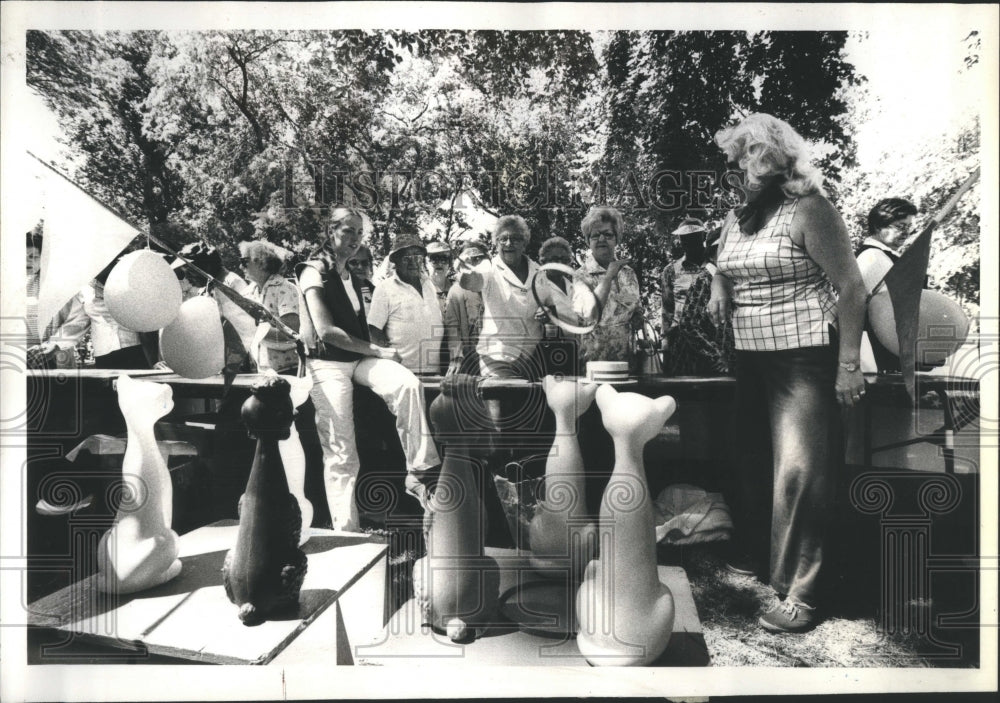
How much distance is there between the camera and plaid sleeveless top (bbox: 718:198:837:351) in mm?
3271

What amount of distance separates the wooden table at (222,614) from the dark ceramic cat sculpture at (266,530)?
53 millimetres

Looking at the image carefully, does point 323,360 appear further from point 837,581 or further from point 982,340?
point 982,340

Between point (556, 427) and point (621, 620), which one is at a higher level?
point (556, 427)

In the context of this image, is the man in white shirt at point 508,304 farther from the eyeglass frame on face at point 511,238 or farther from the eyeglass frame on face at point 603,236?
the eyeglass frame on face at point 603,236

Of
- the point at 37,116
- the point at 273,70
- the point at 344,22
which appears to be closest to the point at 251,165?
the point at 273,70

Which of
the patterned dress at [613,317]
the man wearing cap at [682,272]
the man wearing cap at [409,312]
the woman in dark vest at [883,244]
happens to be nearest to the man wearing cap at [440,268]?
the man wearing cap at [409,312]

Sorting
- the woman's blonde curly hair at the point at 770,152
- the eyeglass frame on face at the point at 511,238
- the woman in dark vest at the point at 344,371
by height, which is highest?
the woman's blonde curly hair at the point at 770,152

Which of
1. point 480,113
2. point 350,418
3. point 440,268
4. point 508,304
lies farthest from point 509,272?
point 350,418

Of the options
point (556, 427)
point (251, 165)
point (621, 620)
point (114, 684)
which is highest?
point (251, 165)

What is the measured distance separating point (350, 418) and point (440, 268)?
0.75 meters

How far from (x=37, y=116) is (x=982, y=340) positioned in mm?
4177

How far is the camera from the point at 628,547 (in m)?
3.31

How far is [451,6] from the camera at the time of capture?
3.33m

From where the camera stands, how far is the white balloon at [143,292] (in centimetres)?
334
